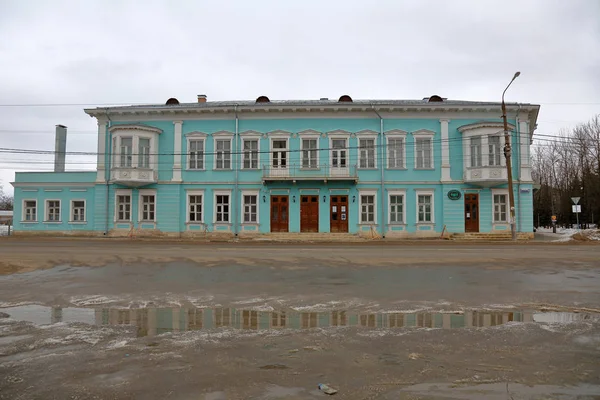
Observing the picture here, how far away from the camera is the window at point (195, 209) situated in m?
28.8

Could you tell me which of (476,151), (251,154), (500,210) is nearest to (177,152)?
(251,154)

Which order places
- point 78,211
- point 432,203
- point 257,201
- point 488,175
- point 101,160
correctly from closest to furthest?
point 488,175
point 432,203
point 257,201
point 101,160
point 78,211

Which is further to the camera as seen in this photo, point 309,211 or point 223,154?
point 223,154

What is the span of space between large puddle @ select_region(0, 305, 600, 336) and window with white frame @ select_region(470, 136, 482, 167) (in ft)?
74.2

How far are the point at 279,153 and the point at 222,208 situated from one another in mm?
5460

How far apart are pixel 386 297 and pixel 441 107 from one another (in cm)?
2296

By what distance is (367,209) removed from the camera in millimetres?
28234

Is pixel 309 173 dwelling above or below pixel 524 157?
below

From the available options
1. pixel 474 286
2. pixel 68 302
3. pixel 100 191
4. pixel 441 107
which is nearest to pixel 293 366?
pixel 68 302

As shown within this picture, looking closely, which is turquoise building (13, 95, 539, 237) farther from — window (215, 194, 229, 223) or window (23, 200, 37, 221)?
window (23, 200, 37, 221)

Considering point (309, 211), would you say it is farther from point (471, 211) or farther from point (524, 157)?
point (524, 157)

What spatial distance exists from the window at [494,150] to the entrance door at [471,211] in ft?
8.01

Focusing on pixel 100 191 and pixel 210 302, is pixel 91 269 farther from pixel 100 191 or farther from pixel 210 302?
pixel 100 191

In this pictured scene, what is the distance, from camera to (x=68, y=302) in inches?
294
